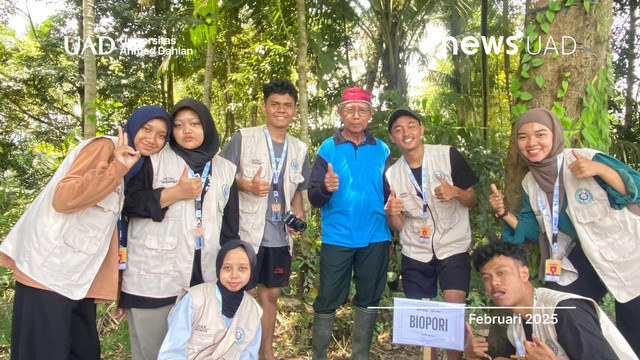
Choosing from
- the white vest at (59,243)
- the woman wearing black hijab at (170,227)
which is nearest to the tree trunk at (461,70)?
the woman wearing black hijab at (170,227)

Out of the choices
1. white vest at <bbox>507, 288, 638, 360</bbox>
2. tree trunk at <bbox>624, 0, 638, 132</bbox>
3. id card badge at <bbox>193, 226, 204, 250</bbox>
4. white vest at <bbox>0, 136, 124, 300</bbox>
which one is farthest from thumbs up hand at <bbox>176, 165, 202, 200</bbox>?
tree trunk at <bbox>624, 0, 638, 132</bbox>

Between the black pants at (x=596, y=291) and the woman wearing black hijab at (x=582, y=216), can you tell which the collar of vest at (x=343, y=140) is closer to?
the woman wearing black hijab at (x=582, y=216)

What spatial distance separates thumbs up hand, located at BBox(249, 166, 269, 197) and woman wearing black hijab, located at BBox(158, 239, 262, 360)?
0.54m

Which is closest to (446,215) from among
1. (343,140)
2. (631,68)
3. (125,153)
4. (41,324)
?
(343,140)

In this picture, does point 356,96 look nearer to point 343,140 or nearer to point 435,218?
point 343,140

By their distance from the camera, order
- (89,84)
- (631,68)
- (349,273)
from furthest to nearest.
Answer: (631,68)
(89,84)
(349,273)

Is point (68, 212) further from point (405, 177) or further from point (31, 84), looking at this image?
point (31, 84)

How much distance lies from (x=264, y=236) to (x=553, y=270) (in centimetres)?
207

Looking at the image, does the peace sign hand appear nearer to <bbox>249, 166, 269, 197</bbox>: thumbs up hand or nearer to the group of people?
the group of people

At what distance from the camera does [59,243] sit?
2.31 metres

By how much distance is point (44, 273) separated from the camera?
2283 mm

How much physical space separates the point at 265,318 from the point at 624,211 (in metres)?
2.66

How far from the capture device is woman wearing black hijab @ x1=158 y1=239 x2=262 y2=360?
253 cm

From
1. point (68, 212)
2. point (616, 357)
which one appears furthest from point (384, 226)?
point (68, 212)
